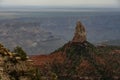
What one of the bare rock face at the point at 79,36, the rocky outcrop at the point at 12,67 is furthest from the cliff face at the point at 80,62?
the rocky outcrop at the point at 12,67

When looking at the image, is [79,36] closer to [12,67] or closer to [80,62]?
[80,62]

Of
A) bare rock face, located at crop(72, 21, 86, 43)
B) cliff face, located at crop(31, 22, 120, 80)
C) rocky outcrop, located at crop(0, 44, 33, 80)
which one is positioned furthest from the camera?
bare rock face, located at crop(72, 21, 86, 43)

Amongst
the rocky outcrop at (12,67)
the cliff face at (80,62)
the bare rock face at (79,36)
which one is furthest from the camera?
the bare rock face at (79,36)

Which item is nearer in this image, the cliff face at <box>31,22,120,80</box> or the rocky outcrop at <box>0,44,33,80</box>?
the rocky outcrop at <box>0,44,33,80</box>

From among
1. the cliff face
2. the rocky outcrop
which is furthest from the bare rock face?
the rocky outcrop

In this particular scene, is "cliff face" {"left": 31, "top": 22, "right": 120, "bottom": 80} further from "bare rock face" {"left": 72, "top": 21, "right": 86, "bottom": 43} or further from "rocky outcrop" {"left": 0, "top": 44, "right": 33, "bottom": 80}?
"rocky outcrop" {"left": 0, "top": 44, "right": 33, "bottom": 80}

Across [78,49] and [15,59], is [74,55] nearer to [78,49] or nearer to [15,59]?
[78,49]

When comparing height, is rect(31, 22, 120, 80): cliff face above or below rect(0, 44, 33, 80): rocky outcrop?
below

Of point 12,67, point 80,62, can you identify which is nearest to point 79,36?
point 80,62

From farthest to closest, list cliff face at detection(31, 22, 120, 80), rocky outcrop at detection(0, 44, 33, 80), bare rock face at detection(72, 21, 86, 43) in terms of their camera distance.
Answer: bare rock face at detection(72, 21, 86, 43)
cliff face at detection(31, 22, 120, 80)
rocky outcrop at detection(0, 44, 33, 80)

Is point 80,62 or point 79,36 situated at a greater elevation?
point 79,36

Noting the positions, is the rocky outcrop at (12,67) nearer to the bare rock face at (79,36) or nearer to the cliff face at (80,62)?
the cliff face at (80,62)

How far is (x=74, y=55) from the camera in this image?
14788 cm

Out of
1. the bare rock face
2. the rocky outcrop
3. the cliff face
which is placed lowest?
the cliff face
